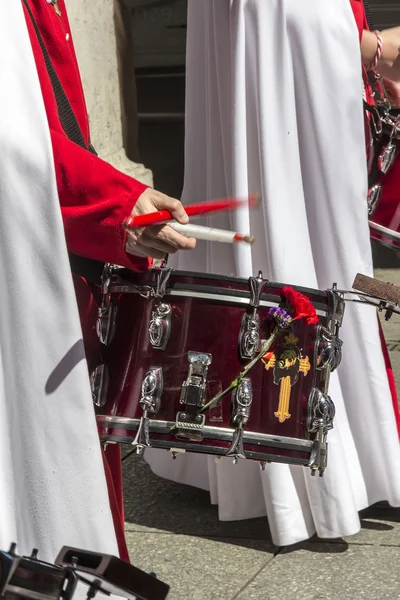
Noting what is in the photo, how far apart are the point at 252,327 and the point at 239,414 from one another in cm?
20

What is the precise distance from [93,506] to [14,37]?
88 cm

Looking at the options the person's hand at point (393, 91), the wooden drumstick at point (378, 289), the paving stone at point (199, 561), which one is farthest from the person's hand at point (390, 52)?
the paving stone at point (199, 561)

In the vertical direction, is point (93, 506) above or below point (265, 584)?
above

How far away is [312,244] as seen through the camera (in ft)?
10.7

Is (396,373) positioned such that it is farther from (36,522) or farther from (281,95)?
(36,522)

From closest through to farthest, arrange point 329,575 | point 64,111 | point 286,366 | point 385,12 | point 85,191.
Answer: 1. point 85,191
2. point 64,111
3. point 286,366
4. point 329,575
5. point 385,12

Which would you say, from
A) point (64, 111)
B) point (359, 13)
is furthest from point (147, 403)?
point (359, 13)

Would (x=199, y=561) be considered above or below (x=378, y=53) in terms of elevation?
below

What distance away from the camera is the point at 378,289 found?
8.39 feet

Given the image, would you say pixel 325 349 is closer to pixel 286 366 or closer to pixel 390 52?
pixel 286 366

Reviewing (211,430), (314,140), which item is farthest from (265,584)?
(314,140)

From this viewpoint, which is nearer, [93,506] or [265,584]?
[93,506]

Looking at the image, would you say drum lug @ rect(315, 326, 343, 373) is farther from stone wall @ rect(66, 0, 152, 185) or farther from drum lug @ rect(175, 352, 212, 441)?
stone wall @ rect(66, 0, 152, 185)

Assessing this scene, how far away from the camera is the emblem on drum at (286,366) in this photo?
258 centimetres
